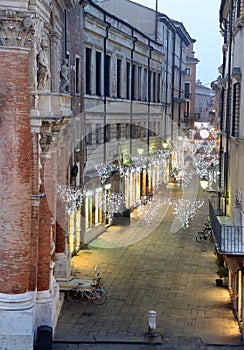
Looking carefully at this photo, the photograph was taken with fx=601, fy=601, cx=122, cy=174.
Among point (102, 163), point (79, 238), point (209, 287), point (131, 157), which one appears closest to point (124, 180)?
point (131, 157)

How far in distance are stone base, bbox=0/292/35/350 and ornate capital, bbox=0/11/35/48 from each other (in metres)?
6.35

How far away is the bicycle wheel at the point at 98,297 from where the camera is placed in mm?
19516

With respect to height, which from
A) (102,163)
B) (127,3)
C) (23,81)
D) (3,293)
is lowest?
(3,293)

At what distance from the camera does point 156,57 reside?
43344mm

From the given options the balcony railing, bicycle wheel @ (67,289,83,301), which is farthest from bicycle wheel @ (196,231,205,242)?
the balcony railing

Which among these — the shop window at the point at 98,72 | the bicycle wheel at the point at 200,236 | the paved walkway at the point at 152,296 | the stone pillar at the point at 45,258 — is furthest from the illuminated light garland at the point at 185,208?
the stone pillar at the point at 45,258

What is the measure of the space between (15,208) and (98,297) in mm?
5680

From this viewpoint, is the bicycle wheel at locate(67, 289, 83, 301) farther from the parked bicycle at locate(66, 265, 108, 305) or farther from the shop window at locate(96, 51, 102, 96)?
the shop window at locate(96, 51, 102, 96)

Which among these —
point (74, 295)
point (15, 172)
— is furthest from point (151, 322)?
point (15, 172)

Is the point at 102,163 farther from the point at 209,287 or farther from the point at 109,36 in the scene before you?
the point at 209,287

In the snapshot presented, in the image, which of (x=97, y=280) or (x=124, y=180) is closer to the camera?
(x=97, y=280)

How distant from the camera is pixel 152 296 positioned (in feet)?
66.3

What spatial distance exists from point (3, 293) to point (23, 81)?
5.41m

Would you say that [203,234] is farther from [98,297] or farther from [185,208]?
[98,297]
